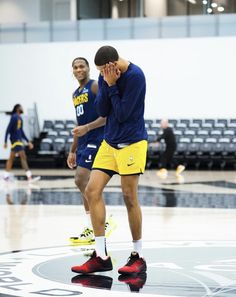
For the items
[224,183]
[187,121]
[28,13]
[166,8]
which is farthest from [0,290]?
[166,8]

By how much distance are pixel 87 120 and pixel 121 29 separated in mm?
20103

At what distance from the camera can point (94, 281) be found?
4.73m

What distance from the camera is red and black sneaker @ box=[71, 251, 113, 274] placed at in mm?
5035

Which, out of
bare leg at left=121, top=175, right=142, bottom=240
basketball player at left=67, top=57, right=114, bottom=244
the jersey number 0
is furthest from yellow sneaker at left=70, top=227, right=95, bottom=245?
bare leg at left=121, top=175, right=142, bottom=240

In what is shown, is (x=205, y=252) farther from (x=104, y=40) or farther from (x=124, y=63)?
(x=104, y=40)

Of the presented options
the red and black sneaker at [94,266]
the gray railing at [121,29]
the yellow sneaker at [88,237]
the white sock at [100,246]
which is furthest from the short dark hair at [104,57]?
the gray railing at [121,29]

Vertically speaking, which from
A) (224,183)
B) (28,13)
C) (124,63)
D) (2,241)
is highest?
(28,13)

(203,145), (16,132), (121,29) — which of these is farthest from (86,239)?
(121,29)

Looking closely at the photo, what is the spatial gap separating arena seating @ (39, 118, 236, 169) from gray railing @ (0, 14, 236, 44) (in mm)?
3342

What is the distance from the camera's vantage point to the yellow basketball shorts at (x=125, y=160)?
5199mm

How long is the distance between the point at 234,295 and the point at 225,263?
1194 millimetres

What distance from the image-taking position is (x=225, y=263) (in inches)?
211

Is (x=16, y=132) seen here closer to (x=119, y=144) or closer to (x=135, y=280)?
(x=119, y=144)

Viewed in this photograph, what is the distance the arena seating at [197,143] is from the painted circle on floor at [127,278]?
16.7m
